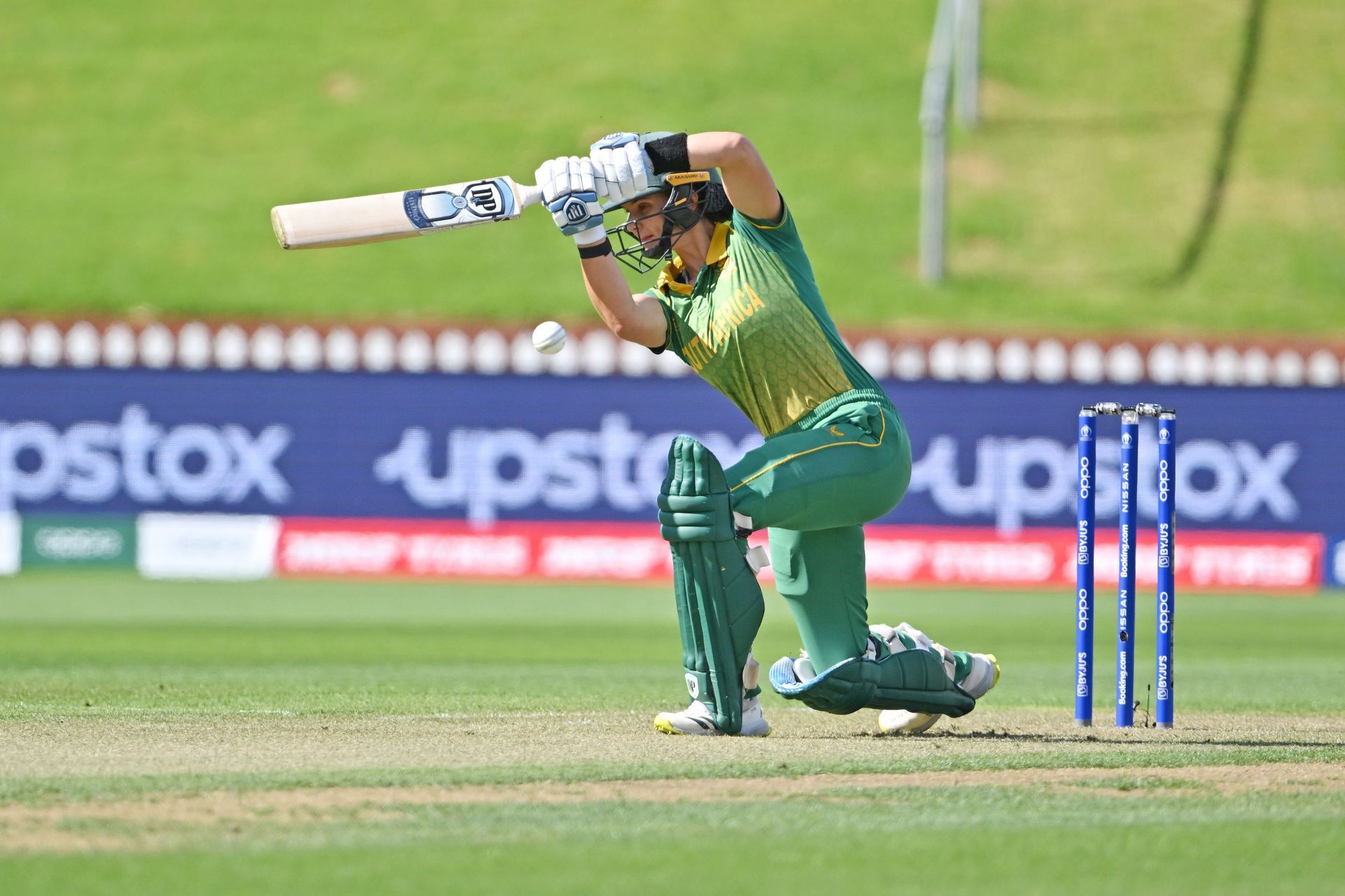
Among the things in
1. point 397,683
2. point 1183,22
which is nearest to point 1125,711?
point 397,683

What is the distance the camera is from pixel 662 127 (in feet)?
91.4

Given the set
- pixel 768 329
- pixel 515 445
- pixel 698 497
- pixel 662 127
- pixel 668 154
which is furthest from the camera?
pixel 662 127

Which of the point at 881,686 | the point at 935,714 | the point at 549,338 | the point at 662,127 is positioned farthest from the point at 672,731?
the point at 662,127

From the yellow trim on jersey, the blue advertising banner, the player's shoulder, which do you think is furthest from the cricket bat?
the blue advertising banner

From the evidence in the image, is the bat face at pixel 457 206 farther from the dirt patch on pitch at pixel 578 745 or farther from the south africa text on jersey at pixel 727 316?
the dirt patch on pitch at pixel 578 745

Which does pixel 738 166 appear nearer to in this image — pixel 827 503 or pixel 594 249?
pixel 594 249

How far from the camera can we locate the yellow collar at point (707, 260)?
20.4 feet

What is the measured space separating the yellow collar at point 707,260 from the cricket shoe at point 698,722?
1345 mm

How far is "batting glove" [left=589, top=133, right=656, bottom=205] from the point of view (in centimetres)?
591

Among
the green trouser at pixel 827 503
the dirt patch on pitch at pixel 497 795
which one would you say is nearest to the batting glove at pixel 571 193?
the green trouser at pixel 827 503

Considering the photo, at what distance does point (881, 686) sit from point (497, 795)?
5.51 feet

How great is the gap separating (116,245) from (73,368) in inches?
278

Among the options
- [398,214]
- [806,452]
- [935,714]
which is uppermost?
[398,214]

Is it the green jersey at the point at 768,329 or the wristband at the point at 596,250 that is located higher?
the wristband at the point at 596,250
